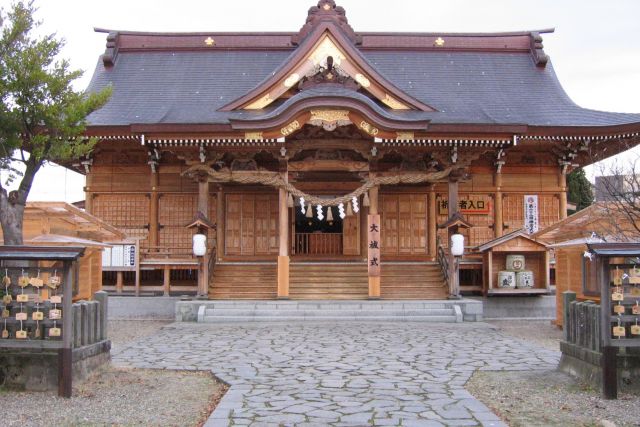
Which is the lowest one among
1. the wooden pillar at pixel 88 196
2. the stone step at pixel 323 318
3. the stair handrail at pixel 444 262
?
the stone step at pixel 323 318

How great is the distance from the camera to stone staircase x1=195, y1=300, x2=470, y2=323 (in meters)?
15.5

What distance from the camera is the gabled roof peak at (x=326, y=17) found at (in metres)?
20.3

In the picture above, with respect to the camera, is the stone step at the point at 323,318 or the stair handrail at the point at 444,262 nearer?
the stone step at the point at 323,318

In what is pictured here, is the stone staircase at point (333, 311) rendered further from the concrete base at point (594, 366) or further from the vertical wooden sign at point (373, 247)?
the concrete base at point (594, 366)

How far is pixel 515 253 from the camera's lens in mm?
17625

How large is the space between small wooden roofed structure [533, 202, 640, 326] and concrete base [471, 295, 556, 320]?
8.55 ft

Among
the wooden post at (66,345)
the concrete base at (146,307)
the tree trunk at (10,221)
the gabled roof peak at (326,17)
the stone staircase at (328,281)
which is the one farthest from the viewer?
the gabled roof peak at (326,17)

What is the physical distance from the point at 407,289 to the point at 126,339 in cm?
794

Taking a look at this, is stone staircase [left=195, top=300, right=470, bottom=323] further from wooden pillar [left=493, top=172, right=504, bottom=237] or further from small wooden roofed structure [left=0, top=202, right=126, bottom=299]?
wooden pillar [left=493, top=172, right=504, bottom=237]

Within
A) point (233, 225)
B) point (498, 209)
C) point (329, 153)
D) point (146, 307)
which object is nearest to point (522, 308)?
point (498, 209)

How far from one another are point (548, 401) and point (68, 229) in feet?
32.6

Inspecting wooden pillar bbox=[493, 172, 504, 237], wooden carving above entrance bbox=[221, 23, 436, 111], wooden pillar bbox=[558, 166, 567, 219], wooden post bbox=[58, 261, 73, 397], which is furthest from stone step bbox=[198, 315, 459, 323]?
wooden post bbox=[58, 261, 73, 397]

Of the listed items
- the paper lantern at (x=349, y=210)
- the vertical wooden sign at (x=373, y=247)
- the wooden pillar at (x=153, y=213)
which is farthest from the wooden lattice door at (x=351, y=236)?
the wooden pillar at (x=153, y=213)

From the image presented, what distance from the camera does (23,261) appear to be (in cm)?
791
